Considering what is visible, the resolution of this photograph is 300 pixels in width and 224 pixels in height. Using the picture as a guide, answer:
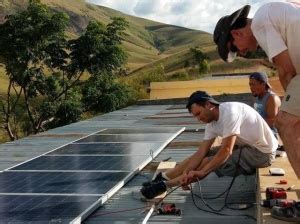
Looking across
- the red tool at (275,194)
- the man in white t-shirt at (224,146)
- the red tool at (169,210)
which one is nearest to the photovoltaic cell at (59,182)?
the man in white t-shirt at (224,146)

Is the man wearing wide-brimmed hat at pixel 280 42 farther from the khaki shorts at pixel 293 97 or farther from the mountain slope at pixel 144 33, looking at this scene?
the mountain slope at pixel 144 33

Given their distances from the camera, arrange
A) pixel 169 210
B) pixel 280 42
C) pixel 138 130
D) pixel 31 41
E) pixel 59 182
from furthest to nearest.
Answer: pixel 31 41
pixel 138 130
pixel 59 182
pixel 169 210
pixel 280 42

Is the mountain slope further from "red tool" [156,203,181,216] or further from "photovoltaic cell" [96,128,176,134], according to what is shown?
"red tool" [156,203,181,216]

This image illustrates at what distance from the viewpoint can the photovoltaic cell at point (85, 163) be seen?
292 inches

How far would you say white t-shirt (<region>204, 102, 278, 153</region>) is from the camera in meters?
5.84

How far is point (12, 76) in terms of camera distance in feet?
69.8

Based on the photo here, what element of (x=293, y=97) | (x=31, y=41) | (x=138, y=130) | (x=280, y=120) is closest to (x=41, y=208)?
(x=280, y=120)

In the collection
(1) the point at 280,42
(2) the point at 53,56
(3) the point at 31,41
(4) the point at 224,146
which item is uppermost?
(3) the point at 31,41

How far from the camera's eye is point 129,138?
10.6 meters

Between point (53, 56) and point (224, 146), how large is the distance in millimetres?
16288

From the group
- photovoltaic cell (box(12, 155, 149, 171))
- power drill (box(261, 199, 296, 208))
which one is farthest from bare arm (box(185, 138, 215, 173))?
power drill (box(261, 199, 296, 208))

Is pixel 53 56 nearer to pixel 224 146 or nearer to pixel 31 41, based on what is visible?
pixel 31 41

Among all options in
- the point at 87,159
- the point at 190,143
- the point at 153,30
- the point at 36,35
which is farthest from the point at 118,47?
the point at 153,30

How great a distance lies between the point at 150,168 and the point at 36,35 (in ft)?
44.5
